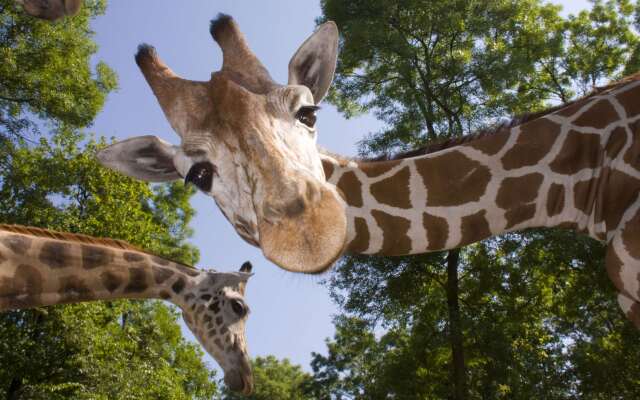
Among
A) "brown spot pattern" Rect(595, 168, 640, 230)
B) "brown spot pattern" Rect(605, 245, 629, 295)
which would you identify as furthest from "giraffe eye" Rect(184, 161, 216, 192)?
"brown spot pattern" Rect(595, 168, 640, 230)

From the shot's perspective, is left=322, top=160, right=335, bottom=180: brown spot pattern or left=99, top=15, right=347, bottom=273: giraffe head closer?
left=99, top=15, right=347, bottom=273: giraffe head

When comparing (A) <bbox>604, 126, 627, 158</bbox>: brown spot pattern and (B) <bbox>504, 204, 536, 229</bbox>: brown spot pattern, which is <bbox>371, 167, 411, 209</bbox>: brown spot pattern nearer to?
(B) <bbox>504, 204, 536, 229</bbox>: brown spot pattern

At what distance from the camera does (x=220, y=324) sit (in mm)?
5352

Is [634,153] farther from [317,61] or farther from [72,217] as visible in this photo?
[72,217]

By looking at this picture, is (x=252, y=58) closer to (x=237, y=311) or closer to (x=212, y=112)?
(x=212, y=112)

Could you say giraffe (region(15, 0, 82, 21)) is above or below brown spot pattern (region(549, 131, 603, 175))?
below

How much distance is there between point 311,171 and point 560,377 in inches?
405

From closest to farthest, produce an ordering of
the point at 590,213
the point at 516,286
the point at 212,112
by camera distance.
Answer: the point at 212,112
the point at 590,213
the point at 516,286

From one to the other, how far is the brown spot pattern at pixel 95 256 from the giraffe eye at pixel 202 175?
1876mm

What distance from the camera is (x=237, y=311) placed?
5.53m

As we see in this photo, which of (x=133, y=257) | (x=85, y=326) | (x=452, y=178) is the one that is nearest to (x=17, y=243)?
(x=133, y=257)

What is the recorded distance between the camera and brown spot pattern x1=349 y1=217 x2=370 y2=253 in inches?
130

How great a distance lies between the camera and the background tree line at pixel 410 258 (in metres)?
10.6

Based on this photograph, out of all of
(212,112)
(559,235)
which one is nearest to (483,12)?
(559,235)
